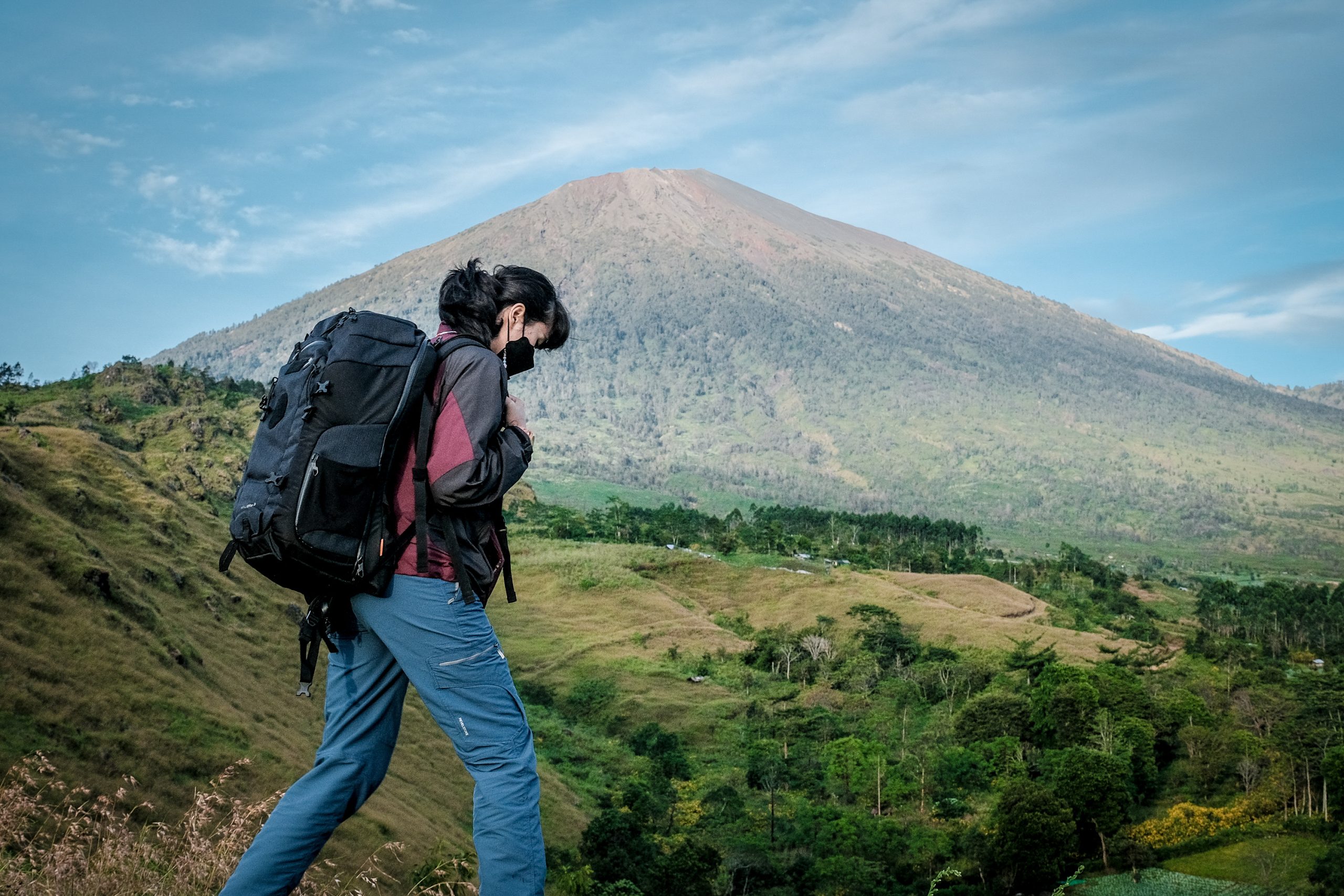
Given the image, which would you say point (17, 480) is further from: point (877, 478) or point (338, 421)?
point (877, 478)

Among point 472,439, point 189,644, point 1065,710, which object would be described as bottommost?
point 1065,710

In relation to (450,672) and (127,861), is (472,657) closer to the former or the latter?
(450,672)

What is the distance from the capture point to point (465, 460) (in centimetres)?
248

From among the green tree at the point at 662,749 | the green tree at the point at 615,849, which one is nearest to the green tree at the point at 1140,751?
the green tree at the point at 662,749

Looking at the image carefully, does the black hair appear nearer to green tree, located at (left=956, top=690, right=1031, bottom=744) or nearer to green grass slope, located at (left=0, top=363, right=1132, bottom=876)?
green grass slope, located at (left=0, top=363, right=1132, bottom=876)

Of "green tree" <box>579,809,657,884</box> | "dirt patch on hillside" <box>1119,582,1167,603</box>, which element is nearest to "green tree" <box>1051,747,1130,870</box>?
"green tree" <box>579,809,657,884</box>

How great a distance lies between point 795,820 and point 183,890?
3174 cm

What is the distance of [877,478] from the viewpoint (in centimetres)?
18625

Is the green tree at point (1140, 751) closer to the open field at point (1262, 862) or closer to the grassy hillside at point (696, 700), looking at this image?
the grassy hillside at point (696, 700)

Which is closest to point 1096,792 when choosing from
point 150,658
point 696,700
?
point 696,700

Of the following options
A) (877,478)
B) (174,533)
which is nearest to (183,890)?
(174,533)

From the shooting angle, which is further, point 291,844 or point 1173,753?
point 1173,753

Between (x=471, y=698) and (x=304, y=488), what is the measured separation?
712 millimetres

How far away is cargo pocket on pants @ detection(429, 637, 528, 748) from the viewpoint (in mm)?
2488
